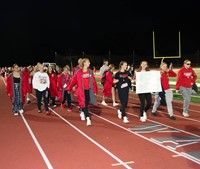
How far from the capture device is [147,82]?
9234mm

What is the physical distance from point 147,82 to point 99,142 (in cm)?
285

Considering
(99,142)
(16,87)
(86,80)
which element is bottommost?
(99,142)

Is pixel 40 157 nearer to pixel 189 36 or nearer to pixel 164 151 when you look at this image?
pixel 164 151

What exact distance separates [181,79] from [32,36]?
6968cm

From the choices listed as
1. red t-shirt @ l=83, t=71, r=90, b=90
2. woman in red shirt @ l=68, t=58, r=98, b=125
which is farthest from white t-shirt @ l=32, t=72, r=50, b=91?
red t-shirt @ l=83, t=71, r=90, b=90

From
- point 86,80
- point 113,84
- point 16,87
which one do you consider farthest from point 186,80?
point 16,87

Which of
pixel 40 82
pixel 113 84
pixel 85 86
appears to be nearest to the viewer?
pixel 85 86

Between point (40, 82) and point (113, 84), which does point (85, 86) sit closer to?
point (113, 84)

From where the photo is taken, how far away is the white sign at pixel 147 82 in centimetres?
920

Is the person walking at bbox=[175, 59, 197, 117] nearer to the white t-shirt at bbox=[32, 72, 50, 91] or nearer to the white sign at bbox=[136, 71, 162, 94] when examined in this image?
the white sign at bbox=[136, 71, 162, 94]

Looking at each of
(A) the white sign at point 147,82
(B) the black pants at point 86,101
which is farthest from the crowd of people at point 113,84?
(A) the white sign at point 147,82

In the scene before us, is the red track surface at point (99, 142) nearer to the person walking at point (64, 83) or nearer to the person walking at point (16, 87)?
the person walking at point (16, 87)

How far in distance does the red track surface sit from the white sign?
3.18 feet

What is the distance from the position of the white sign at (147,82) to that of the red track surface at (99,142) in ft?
3.18
